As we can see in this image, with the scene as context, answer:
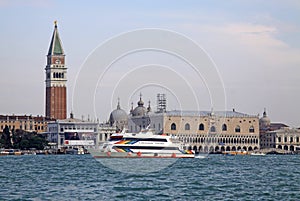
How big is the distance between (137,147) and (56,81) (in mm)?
77835

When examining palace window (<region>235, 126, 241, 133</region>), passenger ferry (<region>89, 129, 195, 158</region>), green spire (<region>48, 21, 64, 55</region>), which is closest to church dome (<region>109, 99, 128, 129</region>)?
green spire (<region>48, 21, 64, 55</region>)

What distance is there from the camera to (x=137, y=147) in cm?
8675

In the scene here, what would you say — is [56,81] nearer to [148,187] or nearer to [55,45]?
[55,45]

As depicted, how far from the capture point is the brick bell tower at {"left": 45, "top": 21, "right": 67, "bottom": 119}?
159750 millimetres

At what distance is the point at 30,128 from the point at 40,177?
110m

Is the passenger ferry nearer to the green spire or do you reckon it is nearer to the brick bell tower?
the brick bell tower

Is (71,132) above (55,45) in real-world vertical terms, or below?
below

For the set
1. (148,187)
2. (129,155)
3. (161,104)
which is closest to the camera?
(148,187)

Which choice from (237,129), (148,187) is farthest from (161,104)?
(148,187)

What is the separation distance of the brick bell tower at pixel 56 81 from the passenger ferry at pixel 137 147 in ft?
234

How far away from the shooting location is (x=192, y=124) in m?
133

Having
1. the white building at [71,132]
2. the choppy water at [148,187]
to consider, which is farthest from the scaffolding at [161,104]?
the choppy water at [148,187]

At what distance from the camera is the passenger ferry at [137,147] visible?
8631 cm

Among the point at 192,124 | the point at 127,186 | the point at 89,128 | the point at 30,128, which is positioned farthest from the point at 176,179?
→ the point at 30,128
